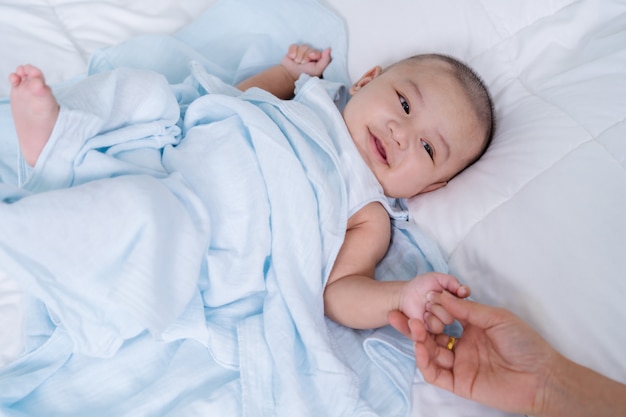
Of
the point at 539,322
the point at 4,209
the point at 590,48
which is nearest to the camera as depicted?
the point at 4,209

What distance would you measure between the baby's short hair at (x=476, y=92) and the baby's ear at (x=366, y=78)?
10 centimetres

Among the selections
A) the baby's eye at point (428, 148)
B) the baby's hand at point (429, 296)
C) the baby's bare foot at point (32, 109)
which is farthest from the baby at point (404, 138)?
the baby's bare foot at point (32, 109)

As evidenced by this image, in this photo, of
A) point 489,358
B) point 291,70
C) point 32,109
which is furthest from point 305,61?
point 489,358

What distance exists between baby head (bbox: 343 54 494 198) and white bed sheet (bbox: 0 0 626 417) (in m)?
0.05

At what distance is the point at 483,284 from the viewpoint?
3.43 ft

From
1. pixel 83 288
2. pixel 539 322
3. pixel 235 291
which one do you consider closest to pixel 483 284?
pixel 539 322

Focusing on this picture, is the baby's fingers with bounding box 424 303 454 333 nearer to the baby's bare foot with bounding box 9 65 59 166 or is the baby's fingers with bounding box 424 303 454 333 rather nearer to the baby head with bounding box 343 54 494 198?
the baby head with bounding box 343 54 494 198

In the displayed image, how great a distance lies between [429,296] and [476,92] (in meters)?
0.53

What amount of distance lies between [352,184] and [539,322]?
1.43 ft

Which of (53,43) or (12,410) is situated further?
(53,43)

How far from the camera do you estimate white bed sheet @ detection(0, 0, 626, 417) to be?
944 millimetres

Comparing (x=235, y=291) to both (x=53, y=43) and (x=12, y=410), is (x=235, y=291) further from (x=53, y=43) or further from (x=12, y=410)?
(x=53, y=43)

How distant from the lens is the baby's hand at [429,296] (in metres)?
0.89

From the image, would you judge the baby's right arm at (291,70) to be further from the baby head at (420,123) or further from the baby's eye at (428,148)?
the baby's eye at (428,148)
